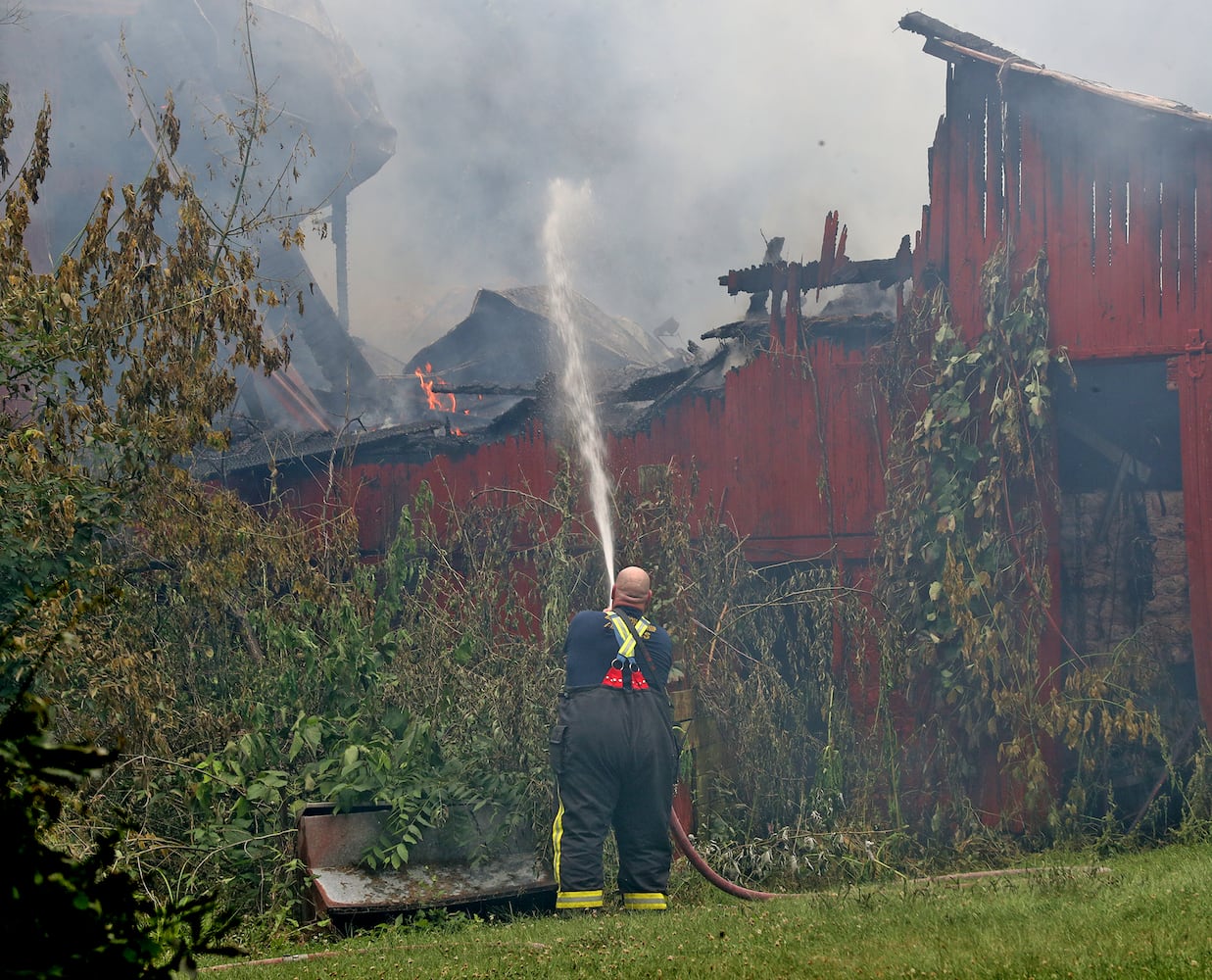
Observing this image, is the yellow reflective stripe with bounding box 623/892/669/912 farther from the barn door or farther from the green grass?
the barn door

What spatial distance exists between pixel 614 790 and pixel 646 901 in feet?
1.99

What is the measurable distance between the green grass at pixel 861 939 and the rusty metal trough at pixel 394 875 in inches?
7.6

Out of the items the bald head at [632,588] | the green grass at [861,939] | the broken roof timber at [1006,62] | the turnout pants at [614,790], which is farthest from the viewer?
the broken roof timber at [1006,62]

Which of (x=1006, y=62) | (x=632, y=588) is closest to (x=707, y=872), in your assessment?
(x=632, y=588)

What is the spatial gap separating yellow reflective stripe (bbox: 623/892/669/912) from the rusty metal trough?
55cm

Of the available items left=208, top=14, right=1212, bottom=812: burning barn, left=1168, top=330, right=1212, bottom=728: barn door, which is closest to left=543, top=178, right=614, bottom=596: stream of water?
left=208, top=14, right=1212, bottom=812: burning barn

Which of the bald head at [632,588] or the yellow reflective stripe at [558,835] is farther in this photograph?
the bald head at [632,588]

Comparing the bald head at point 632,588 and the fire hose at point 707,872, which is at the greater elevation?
the bald head at point 632,588

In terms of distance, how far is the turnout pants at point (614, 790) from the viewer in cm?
650

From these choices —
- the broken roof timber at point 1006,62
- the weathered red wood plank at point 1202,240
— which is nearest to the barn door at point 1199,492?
the weathered red wood plank at point 1202,240

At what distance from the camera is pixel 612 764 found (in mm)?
6602

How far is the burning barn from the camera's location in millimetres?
8617

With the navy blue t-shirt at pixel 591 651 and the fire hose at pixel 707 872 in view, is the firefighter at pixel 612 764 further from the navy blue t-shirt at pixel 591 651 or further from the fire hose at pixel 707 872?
the fire hose at pixel 707 872

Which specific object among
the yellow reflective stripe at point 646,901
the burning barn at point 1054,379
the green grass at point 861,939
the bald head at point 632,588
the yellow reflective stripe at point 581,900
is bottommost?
the yellow reflective stripe at point 646,901
